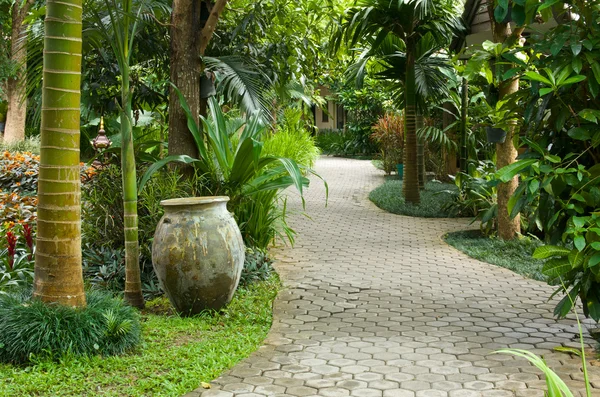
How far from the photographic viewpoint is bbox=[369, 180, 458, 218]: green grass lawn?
38.7ft

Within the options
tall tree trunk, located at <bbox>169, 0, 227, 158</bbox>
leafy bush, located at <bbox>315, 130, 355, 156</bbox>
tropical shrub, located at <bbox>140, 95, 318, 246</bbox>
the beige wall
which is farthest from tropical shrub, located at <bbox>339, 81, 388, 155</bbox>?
tall tree trunk, located at <bbox>169, 0, 227, 158</bbox>

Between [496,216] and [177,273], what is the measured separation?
17.4ft

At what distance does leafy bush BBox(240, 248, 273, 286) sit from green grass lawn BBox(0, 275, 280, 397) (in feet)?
3.40

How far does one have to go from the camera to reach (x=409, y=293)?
6.46 meters

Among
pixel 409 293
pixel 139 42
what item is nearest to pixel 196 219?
pixel 409 293

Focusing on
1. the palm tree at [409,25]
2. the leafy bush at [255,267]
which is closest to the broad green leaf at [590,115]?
the leafy bush at [255,267]

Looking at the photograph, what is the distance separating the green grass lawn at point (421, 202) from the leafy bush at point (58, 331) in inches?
300

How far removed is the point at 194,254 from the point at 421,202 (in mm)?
7983

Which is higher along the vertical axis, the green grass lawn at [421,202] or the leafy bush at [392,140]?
the leafy bush at [392,140]

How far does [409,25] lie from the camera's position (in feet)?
38.5

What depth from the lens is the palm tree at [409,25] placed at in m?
11.2

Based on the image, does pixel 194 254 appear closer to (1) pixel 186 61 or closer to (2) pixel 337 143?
(1) pixel 186 61

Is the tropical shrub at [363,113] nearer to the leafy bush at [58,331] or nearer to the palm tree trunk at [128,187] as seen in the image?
the palm tree trunk at [128,187]

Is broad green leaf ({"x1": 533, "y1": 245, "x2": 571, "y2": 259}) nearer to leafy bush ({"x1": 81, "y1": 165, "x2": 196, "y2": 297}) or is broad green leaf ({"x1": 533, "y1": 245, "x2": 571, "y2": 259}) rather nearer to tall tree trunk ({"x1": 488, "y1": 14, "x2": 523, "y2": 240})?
leafy bush ({"x1": 81, "y1": 165, "x2": 196, "y2": 297})
